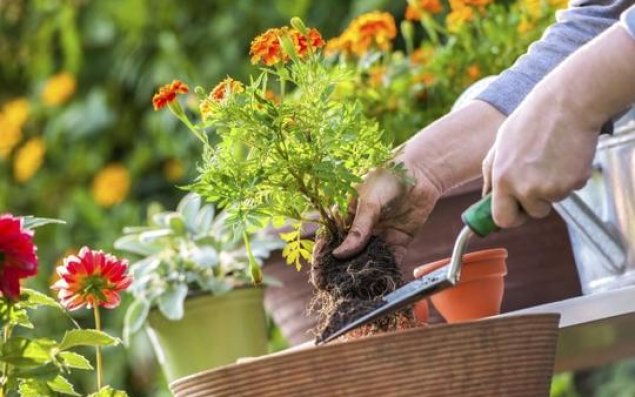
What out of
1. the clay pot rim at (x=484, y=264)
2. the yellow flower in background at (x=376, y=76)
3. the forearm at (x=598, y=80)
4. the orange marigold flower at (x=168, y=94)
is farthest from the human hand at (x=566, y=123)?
the yellow flower in background at (x=376, y=76)

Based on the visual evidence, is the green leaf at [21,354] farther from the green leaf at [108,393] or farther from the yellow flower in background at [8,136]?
the yellow flower in background at [8,136]

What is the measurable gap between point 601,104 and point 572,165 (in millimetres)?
63

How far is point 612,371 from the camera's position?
11.2ft

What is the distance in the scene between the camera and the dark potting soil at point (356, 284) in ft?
4.69

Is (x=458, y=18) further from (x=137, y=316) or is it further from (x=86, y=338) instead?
(x=86, y=338)

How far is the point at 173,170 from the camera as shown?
3859mm

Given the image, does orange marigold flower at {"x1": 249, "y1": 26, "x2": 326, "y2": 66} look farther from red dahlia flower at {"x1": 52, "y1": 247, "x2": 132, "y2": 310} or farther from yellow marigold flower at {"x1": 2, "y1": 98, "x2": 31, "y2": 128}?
yellow marigold flower at {"x1": 2, "y1": 98, "x2": 31, "y2": 128}

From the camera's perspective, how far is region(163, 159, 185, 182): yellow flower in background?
3801 millimetres

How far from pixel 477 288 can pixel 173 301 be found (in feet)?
2.92

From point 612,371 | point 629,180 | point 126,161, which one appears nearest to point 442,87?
point 629,180

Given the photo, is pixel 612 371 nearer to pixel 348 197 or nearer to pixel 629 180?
pixel 629 180

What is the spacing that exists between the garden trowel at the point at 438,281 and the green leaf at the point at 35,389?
0.35m

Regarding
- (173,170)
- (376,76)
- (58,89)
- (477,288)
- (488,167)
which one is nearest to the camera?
(488,167)

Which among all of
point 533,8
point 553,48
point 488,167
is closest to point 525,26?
point 533,8
